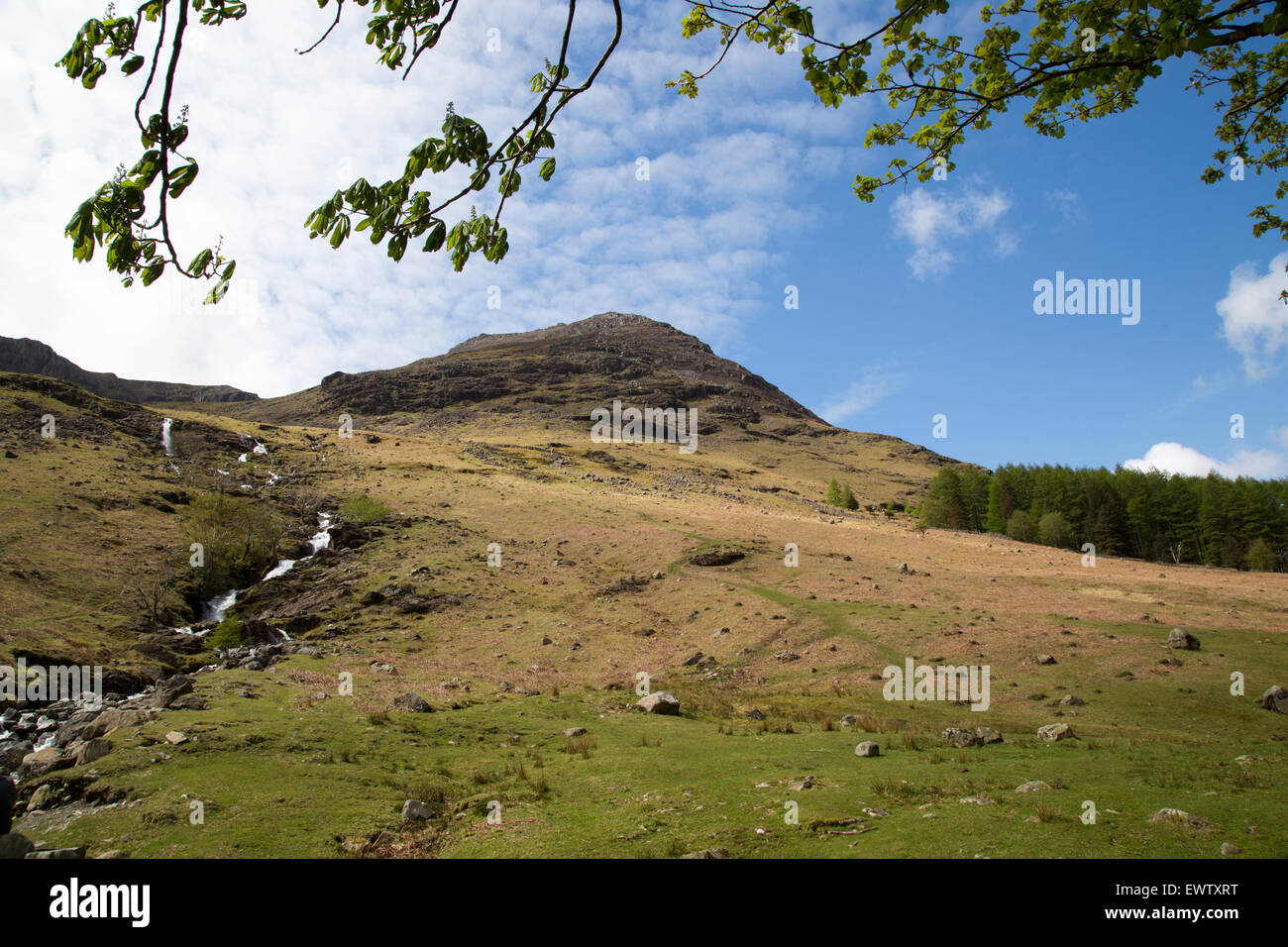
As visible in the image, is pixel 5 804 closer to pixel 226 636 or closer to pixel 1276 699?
pixel 226 636

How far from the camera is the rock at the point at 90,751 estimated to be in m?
11.9

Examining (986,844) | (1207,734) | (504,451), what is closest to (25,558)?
(986,844)

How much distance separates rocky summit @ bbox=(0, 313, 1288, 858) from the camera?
370 inches

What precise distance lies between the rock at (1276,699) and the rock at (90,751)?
3006 cm

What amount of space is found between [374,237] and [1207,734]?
75.6 feet

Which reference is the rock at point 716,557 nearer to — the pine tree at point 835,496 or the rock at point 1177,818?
the rock at point 1177,818

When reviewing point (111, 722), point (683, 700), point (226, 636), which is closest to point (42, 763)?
point (111, 722)

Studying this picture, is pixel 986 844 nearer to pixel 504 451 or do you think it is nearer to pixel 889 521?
pixel 889 521

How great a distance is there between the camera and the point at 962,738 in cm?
1480

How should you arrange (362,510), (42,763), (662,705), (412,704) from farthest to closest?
(362,510) → (662,705) → (412,704) → (42,763)

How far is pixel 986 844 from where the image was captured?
752 cm

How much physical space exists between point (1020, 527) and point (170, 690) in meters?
98.9

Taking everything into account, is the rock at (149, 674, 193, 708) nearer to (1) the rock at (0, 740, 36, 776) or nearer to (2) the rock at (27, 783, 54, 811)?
(1) the rock at (0, 740, 36, 776)

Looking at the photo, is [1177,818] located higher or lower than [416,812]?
higher
